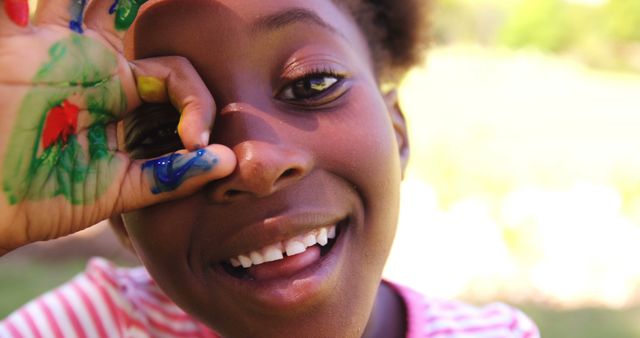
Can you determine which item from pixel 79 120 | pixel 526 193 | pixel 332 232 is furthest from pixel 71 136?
pixel 526 193

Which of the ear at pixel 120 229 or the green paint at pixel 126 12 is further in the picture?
the ear at pixel 120 229

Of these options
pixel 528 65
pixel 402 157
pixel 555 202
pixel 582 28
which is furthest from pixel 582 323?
pixel 582 28

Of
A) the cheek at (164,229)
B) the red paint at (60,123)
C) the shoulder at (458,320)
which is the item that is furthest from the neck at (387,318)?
the red paint at (60,123)

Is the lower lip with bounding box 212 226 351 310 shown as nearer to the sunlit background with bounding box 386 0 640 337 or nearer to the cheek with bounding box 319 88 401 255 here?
the cheek with bounding box 319 88 401 255

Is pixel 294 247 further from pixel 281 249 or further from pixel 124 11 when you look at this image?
pixel 124 11

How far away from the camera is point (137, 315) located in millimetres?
1943

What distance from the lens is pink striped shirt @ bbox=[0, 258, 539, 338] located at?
6.10ft

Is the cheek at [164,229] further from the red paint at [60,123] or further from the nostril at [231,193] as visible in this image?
the red paint at [60,123]

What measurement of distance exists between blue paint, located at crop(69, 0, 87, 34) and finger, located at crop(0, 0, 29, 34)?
3.9 inches

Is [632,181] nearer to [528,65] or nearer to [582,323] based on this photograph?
[582,323]

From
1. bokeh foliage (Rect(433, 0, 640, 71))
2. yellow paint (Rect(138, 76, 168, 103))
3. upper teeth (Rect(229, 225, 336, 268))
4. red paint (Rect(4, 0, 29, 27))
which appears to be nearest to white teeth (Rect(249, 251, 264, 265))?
upper teeth (Rect(229, 225, 336, 268))

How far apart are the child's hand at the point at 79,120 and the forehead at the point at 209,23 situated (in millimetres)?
43

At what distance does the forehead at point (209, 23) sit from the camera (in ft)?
4.72

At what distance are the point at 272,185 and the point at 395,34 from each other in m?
1.07
